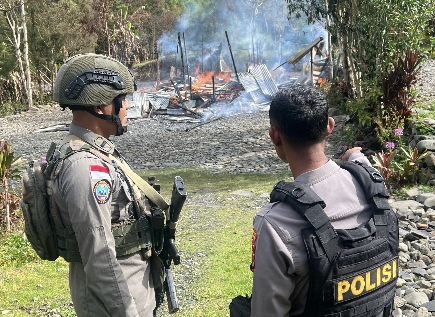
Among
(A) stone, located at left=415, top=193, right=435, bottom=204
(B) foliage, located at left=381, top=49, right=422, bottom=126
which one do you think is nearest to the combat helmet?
(A) stone, located at left=415, top=193, right=435, bottom=204

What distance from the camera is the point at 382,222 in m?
1.73

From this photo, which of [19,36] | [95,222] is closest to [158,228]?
[95,222]

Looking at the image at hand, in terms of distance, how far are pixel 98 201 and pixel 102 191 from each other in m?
0.04

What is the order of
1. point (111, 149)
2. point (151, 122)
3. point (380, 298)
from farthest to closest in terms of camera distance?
1. point (151, 122)
2. point (111, 149)
3. point (380, 298)

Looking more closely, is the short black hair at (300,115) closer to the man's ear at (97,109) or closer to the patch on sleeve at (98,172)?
the patch on sleeve at (98,172)

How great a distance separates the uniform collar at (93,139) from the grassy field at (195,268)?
2224mm

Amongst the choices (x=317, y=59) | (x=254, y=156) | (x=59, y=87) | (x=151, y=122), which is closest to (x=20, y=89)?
(x=151, y=122)

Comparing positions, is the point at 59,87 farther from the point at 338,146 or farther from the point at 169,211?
the point at 338,146

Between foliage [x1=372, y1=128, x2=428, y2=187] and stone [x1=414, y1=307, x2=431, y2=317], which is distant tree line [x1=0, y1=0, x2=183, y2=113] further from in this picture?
stone [x1=414, y1=307, x2=431, y2=317]

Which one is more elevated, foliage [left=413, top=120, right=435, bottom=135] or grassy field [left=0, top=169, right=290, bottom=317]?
foliage [left=413, top=120, right=435, bottom=135]

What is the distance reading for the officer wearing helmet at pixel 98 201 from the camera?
203 centimetres

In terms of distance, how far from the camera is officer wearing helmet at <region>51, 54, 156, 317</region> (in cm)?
203

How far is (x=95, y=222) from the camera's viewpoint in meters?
2.02

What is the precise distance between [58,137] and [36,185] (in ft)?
52.1
